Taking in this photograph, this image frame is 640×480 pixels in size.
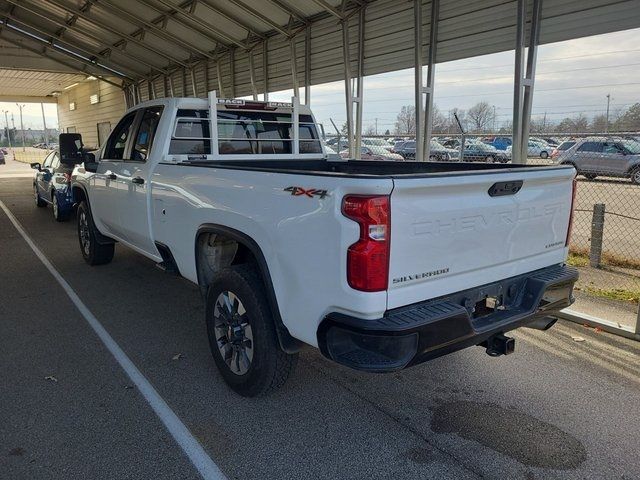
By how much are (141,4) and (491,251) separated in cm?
1155

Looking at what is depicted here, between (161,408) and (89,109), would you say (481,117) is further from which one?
(89,109)

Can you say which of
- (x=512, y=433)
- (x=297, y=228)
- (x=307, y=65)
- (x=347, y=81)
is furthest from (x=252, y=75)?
(x=512, y=433)

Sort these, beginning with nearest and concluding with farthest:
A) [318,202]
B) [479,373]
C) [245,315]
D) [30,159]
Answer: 1. [318,202]
2. [245,315]
3. [479,373]
4. [30,159]

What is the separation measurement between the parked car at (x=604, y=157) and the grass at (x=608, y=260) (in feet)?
27.5

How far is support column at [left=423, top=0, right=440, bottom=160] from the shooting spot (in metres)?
7.75

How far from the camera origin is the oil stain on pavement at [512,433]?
2902mm

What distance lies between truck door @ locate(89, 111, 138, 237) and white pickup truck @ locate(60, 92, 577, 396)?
1.07m

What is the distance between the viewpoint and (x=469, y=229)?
9.33 feet

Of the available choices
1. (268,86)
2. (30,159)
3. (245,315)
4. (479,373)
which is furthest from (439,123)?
(30,159)

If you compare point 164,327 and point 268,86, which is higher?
point 268,86

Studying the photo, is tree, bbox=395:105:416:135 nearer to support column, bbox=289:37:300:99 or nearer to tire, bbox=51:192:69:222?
support column, bbox=289:37:300:99

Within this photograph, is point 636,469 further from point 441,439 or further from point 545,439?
point 441,439

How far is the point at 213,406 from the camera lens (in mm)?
3445

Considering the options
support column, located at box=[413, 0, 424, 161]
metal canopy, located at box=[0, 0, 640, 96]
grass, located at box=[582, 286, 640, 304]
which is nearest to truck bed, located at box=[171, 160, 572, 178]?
grass, located at box=[582, 286, 640, 304]
